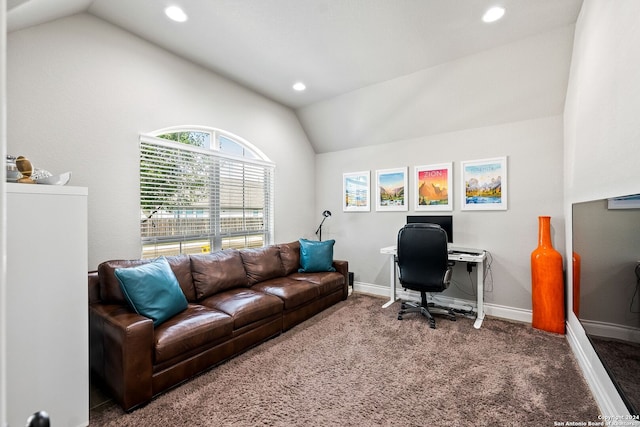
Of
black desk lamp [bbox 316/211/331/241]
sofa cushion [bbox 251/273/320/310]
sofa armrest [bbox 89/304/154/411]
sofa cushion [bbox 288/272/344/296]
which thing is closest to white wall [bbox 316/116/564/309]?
black desk lamp [bbox 316/211/331/241]

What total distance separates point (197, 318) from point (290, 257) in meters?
1.82

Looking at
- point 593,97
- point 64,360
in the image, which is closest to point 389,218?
point 593,97

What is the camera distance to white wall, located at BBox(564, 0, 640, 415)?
1369 millimetres

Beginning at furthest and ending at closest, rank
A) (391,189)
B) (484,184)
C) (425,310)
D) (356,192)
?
(356,192), (391,189), (484,184), (425,310)

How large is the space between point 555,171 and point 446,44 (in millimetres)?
1947

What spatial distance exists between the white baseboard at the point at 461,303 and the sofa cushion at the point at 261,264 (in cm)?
160

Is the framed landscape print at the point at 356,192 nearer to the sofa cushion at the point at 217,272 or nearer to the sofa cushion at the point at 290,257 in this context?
the sofa cushion at the point at 290,257

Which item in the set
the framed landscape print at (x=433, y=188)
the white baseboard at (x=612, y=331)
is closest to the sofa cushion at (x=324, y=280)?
the framed landscape print at (x=433, y=188)

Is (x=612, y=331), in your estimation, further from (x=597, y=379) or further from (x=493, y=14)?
(x=493, y=14)

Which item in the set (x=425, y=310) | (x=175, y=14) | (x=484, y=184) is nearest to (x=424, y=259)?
(x=425, y=310)

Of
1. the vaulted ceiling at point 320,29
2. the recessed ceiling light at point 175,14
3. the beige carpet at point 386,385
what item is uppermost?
the recessed ceiling light at point 175,14

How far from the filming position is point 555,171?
315 cm

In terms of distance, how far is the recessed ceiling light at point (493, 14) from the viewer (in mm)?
2312

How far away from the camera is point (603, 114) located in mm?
1771
